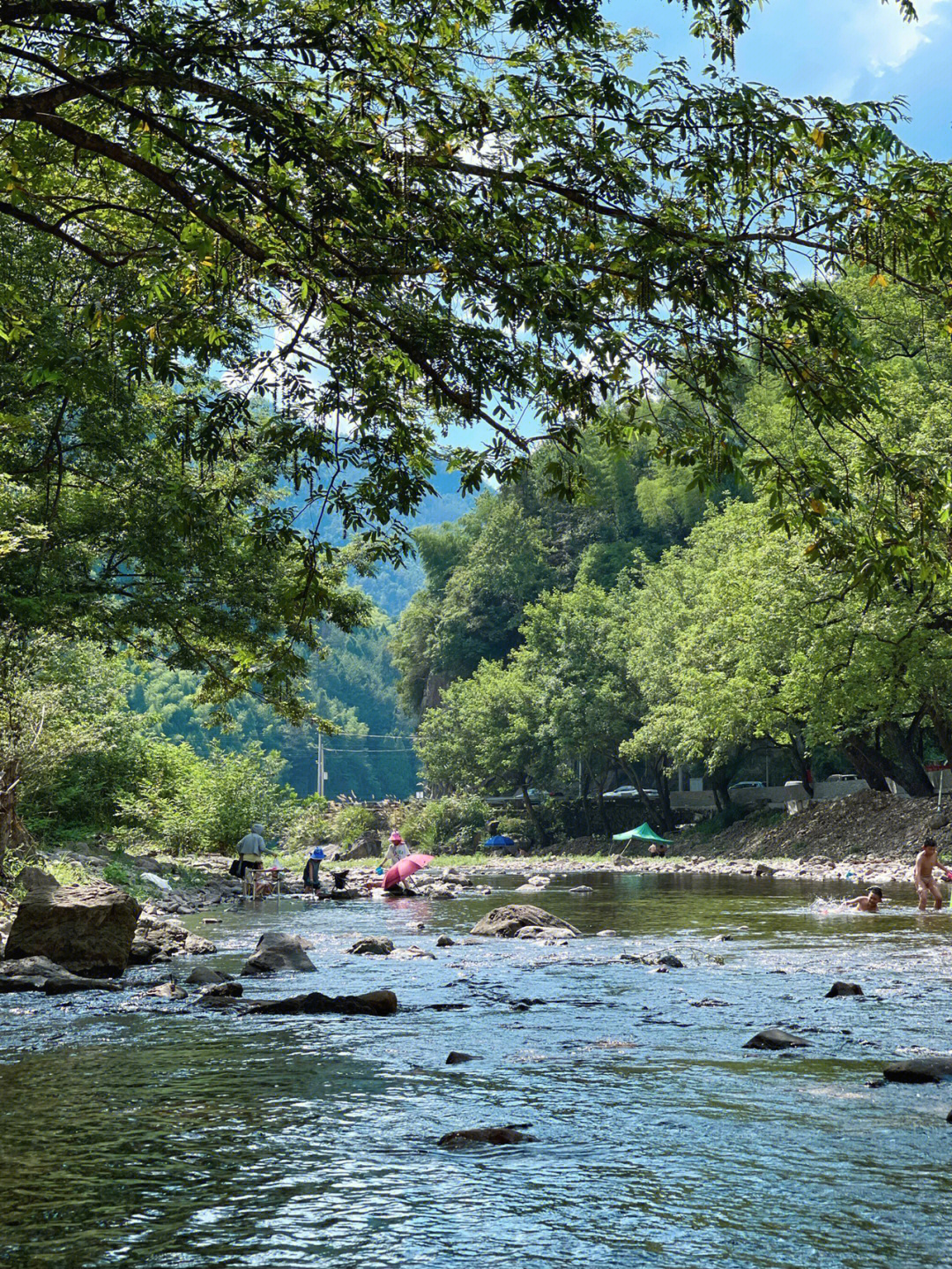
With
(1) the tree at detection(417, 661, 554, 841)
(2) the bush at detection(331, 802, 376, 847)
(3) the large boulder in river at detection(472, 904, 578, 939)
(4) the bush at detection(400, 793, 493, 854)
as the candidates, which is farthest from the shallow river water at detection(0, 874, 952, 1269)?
(2) the bush at detection(331, 802, 376, 847)

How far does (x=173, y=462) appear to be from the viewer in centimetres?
1991

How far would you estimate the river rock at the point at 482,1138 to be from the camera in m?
6.01

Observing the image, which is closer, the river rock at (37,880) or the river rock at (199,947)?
the river rock at (37,880)

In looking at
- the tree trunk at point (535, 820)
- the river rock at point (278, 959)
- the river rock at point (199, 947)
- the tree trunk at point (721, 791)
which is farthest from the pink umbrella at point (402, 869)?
the tree trunk at point (535, 820)

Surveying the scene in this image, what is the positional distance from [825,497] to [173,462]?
14813mm

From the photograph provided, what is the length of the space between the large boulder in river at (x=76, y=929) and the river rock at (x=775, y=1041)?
7.18m

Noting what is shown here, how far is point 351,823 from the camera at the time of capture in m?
68.2

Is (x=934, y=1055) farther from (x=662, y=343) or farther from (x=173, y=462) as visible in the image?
(x=173, y=462)

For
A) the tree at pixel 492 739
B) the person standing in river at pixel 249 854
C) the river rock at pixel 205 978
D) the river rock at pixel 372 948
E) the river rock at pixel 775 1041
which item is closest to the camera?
the river rock at pixel 775 1041

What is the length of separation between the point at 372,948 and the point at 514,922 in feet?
10.6

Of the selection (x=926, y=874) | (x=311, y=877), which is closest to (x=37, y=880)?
(x=926, y=874)

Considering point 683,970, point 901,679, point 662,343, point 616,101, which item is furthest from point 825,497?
point 901,679

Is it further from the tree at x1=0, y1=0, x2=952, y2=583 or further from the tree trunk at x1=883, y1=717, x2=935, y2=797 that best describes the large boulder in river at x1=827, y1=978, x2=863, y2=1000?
the tree trunk at x1=883, y1=717, x2=935, y2=797

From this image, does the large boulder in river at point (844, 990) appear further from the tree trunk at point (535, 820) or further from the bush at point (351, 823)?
the bush at point (351, 823)
